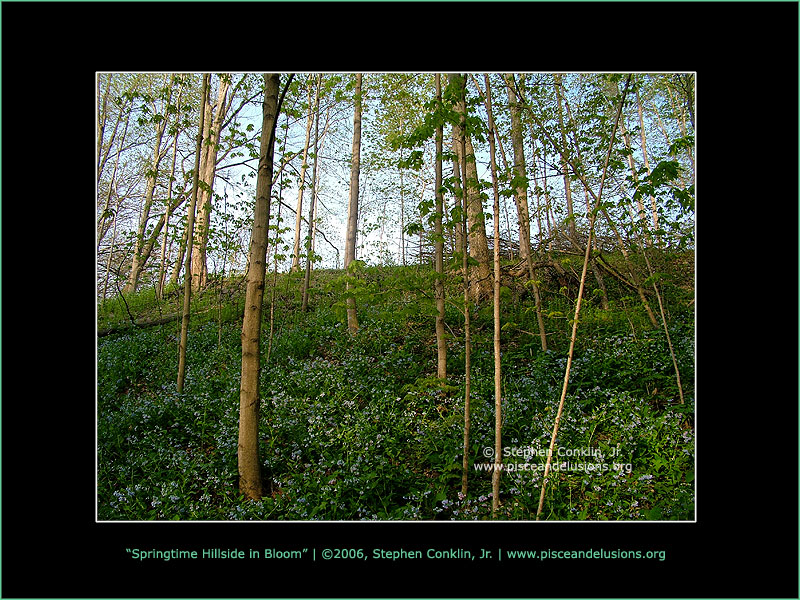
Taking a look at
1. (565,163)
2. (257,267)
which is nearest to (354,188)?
(565,163)

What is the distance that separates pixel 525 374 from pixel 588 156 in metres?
2.76

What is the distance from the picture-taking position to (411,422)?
3.55 m

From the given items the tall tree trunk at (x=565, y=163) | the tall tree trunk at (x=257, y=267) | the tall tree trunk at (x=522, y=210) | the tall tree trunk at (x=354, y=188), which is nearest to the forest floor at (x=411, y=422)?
the tall tree trunk at (x=522, y=210)

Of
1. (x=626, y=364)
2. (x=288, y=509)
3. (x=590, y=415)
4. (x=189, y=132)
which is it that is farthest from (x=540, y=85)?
(x=189, y=132)

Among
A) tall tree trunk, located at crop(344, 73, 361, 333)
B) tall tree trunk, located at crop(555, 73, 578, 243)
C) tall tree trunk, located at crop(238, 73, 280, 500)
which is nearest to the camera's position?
tall tree trunk, located at crop(238, 73, 280, 500)

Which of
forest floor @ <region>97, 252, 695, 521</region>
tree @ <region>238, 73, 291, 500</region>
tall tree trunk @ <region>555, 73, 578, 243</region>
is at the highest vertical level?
tall tree trunk @ <region>555, 73, 578, 243</region>

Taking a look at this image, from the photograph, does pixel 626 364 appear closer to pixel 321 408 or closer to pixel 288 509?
pixel 321 408

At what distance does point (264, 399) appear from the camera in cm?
419

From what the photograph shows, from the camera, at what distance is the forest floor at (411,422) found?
2.76 meters

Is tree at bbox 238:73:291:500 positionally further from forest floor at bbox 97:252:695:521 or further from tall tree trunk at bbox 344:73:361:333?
tall tree trunk at bbox 344:73:361:333

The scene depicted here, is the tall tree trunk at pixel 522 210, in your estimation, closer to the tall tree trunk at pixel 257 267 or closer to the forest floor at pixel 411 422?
the forest floor at pixel 411 422

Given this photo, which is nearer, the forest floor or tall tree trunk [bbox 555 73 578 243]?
the forest floor

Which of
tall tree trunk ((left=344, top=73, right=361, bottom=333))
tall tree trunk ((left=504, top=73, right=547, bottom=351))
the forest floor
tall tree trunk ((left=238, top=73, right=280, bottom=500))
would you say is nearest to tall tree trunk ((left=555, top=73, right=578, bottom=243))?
tall tree trunk ((left=504, top=73, right=547, bottom=351))

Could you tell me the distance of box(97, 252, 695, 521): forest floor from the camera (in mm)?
2756
